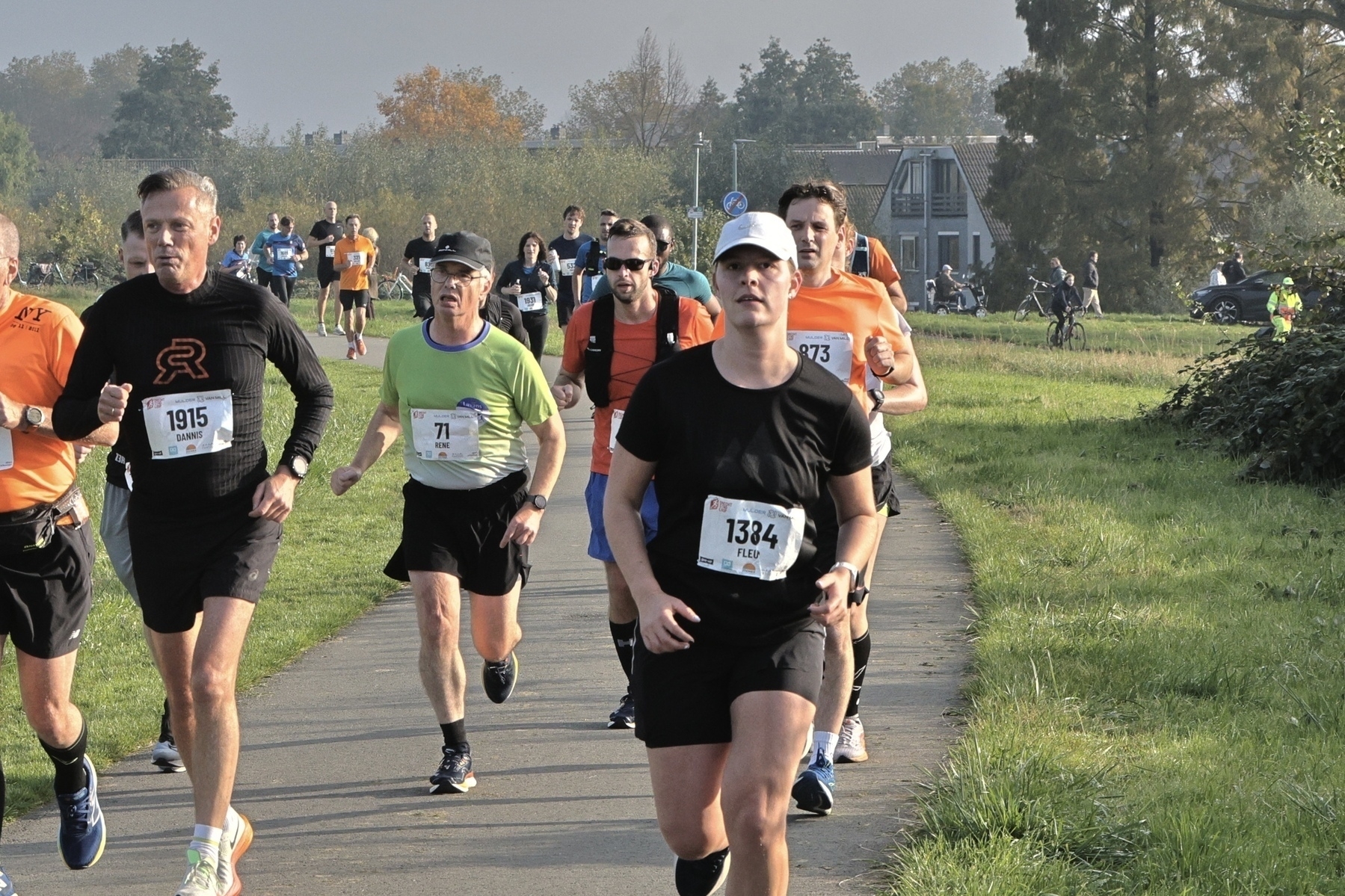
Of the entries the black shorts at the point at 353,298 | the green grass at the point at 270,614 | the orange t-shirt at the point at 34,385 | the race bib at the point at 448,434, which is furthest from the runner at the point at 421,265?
the orange t-shirt at the point at 34,385

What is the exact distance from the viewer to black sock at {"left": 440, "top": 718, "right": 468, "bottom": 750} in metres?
6.07

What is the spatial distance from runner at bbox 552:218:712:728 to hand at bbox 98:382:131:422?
7.54ft

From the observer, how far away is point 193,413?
16.5ft

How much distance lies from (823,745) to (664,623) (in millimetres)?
1936

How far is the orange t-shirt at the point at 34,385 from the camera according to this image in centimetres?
502

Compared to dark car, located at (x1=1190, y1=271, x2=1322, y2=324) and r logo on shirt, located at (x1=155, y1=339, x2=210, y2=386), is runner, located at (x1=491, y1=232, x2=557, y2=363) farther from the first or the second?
dark car, located at (x1=1190, y1=271, x2=1322, y2=324)

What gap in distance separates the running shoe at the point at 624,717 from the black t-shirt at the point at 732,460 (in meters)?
2.92

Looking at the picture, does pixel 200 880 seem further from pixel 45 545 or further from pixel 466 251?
pixel 466 251

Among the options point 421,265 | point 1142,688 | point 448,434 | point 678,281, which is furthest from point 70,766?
point 421,265

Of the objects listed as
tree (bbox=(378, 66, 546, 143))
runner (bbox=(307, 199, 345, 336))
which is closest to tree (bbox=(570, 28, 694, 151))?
tree (bbox=(378, 66, 546, 143))

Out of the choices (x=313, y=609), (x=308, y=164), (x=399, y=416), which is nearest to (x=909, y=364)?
(x=399, y=416)

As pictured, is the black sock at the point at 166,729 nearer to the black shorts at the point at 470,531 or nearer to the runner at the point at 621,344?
the black shorts at the point at 470,531

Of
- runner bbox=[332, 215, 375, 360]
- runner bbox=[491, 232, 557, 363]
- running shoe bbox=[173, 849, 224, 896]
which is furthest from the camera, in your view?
runner bbox=[332, 215, 375, 360]

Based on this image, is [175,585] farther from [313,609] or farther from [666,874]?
[313,609]
